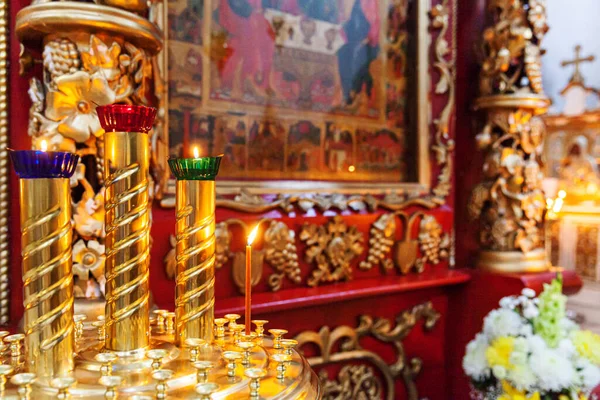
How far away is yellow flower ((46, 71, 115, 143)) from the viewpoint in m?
0.91

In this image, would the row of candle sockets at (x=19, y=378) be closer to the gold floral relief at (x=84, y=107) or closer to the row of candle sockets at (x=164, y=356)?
the row of candle sockets at (x=164, y=356)

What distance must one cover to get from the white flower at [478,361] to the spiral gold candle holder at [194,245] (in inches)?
42.7

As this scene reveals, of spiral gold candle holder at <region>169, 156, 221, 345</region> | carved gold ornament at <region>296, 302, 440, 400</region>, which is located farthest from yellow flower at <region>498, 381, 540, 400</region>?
spiral gold candle holder at <region>169, 156, 221, 345</region>

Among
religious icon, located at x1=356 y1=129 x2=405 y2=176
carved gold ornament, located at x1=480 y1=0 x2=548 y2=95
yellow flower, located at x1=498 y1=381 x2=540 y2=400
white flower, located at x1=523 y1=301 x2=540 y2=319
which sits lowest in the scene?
yellow flower, located at x1=498 y1=381 x2=540 y2=400

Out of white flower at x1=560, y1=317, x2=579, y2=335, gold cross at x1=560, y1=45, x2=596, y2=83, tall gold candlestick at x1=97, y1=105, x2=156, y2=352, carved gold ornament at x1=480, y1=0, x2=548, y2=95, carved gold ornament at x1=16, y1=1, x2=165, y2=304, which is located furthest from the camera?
gold cross at x1=560, y1=45, x2=596, y2=83

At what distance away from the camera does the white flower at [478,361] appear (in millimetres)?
1455

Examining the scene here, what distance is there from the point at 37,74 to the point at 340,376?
1268 mm

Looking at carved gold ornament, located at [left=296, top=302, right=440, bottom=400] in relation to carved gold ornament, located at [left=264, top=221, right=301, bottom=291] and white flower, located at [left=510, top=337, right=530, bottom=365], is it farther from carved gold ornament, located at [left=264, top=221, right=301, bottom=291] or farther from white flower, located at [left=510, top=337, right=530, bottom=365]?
white flower, located at [left=510, top=337, right=530, bottom=365]

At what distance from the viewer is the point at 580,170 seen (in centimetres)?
466

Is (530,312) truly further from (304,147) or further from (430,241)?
(304,147)

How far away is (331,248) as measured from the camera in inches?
63.0

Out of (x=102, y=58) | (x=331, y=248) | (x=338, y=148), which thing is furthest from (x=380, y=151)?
(x=102, y=58)

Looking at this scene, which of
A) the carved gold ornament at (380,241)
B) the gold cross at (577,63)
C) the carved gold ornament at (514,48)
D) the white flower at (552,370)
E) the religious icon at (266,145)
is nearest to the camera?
the white flower at (552,370)

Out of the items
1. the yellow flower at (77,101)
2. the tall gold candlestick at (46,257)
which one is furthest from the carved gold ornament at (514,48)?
the tall gold candlestick at (46,257)
